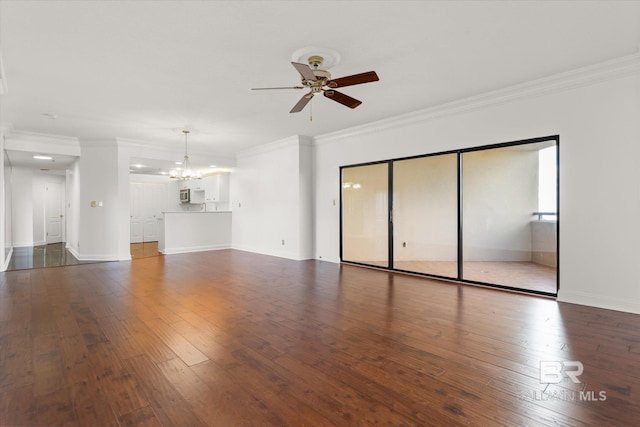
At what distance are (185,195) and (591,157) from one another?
11.2 meters

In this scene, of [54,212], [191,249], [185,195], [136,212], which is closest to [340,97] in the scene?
[191,249]

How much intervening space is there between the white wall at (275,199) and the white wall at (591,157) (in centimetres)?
371

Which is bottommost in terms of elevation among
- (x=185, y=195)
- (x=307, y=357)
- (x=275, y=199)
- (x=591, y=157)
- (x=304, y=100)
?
(x=307, y=357)

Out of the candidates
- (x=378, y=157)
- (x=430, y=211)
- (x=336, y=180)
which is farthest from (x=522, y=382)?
(x=336, y=180)

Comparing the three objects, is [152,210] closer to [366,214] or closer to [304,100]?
[366,214]

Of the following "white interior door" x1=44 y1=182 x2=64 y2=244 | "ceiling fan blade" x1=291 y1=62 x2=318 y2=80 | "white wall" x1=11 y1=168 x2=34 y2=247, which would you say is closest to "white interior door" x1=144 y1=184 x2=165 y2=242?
"white interior door" x1=44 y1=182 x2=64 y2=244

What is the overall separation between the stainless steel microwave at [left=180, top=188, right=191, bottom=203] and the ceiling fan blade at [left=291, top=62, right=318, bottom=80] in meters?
9.43

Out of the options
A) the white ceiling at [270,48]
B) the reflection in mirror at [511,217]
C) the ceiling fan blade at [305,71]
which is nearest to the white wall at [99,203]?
the white ceiling at [270,48]

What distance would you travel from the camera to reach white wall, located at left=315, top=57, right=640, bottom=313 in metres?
3.53

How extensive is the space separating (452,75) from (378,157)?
7.68 ft

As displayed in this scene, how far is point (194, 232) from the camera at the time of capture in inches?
342

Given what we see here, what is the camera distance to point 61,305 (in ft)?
12.6

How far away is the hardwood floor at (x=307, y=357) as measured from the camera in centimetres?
183

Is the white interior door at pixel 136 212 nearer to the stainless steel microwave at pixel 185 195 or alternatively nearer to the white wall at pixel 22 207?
the stainless steel microwave at pixel 185 195
